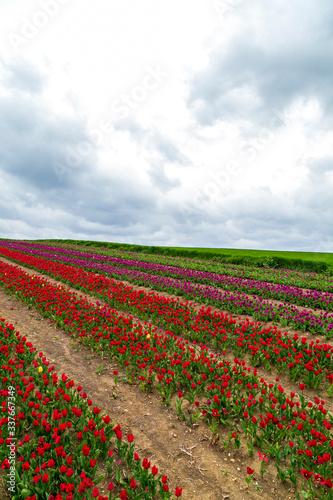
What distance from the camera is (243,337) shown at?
713 cm

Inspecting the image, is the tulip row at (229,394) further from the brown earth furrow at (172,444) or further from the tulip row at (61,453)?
the tulip row at (61,453)

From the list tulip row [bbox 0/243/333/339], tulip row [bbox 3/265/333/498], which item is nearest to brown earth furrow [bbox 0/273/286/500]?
tulip row [bbox 3/265/333/498]

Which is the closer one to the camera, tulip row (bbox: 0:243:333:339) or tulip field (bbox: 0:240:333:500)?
tulip field (bbox: 0:240:333:500)

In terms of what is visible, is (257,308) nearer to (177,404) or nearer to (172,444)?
(177,404)

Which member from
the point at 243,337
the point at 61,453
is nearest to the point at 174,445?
the point at 61,453

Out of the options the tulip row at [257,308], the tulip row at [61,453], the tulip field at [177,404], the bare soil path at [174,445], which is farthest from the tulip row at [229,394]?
the tulip row at [257,308]

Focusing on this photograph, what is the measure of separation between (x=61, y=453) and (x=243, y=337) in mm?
5186

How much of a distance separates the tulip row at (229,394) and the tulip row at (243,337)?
2.00 ft

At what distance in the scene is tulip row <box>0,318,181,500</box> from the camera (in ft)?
9.80

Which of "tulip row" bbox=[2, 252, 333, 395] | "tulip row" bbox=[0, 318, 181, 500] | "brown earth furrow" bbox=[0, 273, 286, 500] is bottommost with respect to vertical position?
"brown earth furrow" bbox=[0, 273, 286, 500]

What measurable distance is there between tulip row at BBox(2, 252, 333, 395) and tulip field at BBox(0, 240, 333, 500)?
0.04 meters

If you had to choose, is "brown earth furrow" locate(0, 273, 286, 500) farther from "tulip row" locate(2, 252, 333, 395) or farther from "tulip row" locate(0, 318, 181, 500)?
"tulip row" locate(2, 252, 333, 395)

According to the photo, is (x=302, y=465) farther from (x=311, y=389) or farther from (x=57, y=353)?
(x=57, y=353)

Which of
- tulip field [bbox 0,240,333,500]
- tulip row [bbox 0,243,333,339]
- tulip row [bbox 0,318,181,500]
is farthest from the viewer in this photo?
tulip row [bbox 0,243,333,339]
